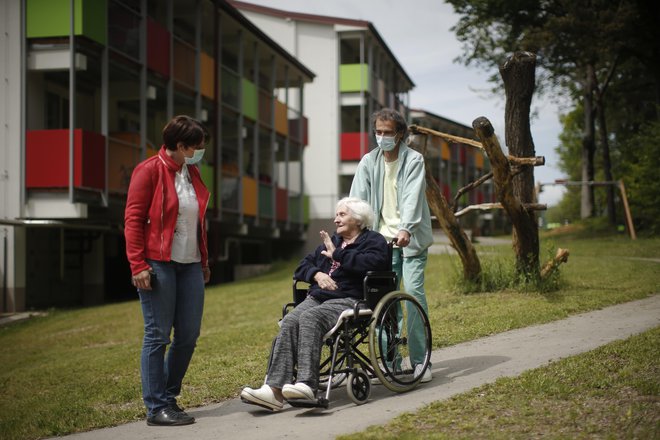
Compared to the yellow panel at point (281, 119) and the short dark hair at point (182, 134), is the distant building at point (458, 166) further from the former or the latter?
the short dark hair at point (182, 134)

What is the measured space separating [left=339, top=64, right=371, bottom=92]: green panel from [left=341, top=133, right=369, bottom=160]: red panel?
7.06 ft

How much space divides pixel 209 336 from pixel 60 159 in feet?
21.4

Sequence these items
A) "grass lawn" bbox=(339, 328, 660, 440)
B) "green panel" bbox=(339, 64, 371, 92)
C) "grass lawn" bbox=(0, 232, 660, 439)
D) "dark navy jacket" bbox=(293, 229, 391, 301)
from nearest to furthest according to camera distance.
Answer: "grass lawn" bbox=(339, 328, 660, 440) < "dark navy jacket" bbox=(293, 229, 391, 301) < "grass lawn" bbox=(0, 232, 660, 439) < "green panel" bbox=(339, 64, 371, 92)

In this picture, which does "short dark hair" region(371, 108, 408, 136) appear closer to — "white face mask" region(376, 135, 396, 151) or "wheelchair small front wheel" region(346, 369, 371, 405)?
"white face mask" region(376, 135, 396, 151)

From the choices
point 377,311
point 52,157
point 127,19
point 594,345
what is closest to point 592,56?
point 127,19

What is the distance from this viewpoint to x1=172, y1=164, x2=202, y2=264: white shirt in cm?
611

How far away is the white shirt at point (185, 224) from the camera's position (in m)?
6.11

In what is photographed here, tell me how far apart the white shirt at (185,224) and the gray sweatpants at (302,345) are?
846 mm

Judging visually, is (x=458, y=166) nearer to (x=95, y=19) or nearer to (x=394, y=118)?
(x=95, y=19)

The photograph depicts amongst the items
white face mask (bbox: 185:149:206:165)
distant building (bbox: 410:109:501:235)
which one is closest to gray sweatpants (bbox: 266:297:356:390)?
white face mask (bbox: 185:149:206:165)

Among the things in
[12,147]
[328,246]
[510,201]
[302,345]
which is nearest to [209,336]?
[510,201]

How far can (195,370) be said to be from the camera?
9.03 meters

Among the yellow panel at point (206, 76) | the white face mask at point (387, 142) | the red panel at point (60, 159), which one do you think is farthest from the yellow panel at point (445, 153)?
the white face mask at point (387, 142)

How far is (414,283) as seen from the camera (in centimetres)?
→ 697
